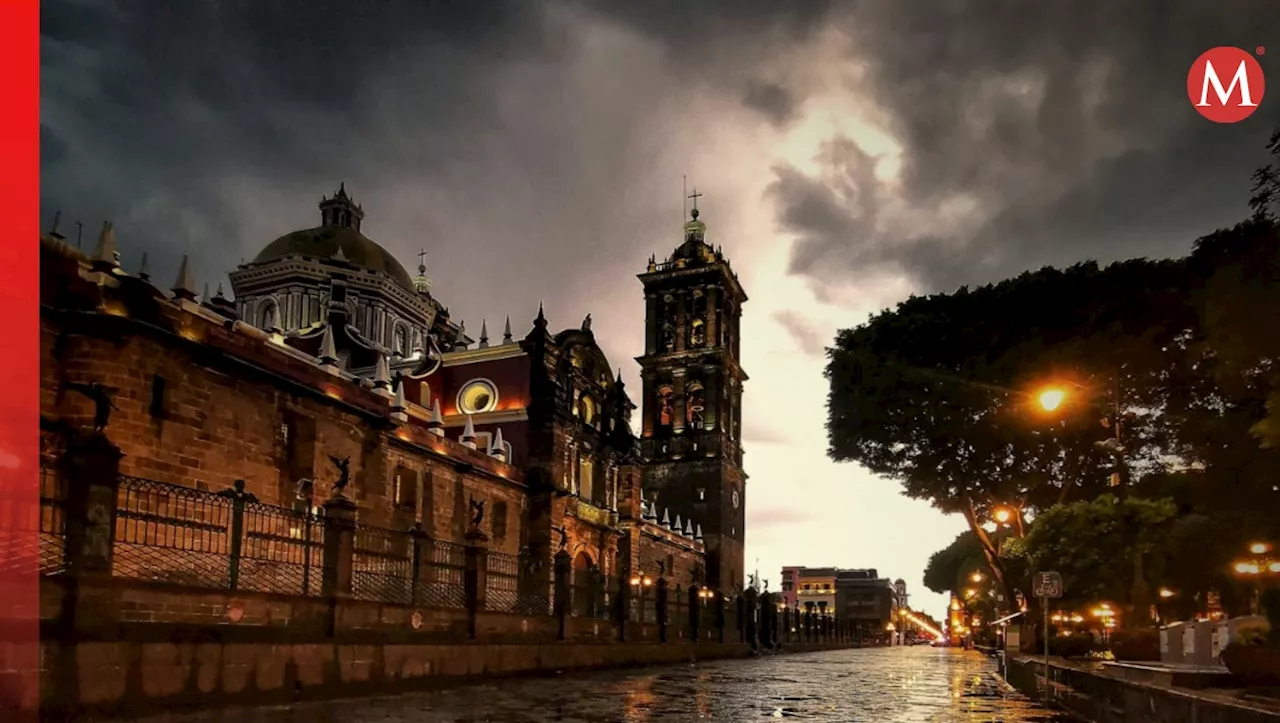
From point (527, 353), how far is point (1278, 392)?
1335 inches

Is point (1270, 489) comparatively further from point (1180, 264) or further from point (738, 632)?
point (738, 632)

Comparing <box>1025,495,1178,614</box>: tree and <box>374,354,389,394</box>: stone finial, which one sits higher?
<box>374,354,389,394</box>: stone finial

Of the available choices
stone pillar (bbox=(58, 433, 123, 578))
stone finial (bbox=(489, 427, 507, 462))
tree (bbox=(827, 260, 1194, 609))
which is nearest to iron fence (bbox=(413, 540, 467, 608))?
stone pillar (bbox=(58, 433, 123, 578))

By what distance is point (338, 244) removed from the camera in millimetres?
51438

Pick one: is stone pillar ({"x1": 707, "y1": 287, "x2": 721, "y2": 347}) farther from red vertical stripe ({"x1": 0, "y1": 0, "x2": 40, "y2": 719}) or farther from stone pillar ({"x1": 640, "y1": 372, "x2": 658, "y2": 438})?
red vertical stripe ({"x1": 0, "y1": 0, "x2": 40, "y2": 719})

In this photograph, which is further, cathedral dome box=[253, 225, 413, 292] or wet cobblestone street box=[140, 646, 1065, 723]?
cathedral dome box=[253, 225, 413, 292]

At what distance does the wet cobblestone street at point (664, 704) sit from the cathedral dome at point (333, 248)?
117 ft

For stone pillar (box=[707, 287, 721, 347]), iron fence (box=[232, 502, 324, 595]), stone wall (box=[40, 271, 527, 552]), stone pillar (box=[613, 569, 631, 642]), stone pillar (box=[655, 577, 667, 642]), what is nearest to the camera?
iron fence (box=[232, 502, 324, 595])

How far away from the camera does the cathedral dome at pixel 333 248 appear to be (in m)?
50.8

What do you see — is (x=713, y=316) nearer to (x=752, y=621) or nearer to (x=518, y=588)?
(x=752, y=621)

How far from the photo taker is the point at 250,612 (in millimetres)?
14023

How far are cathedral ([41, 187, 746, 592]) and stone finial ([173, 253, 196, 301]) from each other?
134 mm

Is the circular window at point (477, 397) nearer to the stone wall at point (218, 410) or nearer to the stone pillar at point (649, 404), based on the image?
the stone wall at point (218, 410)

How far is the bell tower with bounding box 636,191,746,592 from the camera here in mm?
69750
